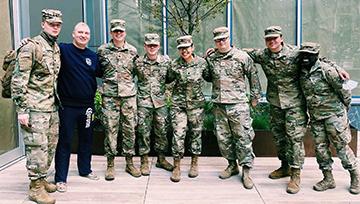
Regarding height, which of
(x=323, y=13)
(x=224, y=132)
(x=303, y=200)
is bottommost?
(x=303, y=200)

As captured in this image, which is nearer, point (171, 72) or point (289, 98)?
point (289, 98)

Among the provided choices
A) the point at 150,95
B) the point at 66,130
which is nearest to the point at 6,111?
the point at 66,130

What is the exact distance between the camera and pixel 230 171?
16.8 feet

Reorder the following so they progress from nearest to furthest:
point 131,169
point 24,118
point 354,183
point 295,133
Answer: point 24,118, point 354,183, point 295,133, point 131,169

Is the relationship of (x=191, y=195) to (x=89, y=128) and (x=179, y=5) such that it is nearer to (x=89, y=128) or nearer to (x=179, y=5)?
(x=89, y=128)

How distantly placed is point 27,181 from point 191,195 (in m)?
2.02

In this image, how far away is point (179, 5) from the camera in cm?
782

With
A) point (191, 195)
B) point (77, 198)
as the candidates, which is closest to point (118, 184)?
point (77, 198)

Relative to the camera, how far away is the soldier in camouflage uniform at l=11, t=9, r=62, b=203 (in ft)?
13.1

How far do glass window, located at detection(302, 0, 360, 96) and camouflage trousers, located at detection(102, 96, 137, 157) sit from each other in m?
4.47

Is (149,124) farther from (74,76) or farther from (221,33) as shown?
(221,33)

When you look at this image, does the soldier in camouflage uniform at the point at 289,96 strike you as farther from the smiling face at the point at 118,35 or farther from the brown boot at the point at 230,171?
the smiling face at the point at 118,35

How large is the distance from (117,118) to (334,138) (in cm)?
247

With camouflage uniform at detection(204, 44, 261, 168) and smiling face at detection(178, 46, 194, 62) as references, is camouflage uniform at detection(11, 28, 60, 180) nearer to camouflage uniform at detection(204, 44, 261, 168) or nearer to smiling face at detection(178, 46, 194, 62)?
smiling face at detection(178, 46, 194, 62)
